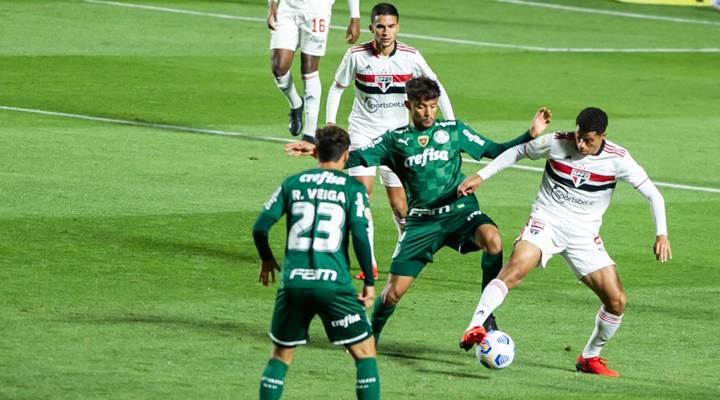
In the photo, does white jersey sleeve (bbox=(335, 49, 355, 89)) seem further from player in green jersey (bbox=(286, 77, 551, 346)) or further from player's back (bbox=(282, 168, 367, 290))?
player's back (bbox=(282, 168, 367, 290))

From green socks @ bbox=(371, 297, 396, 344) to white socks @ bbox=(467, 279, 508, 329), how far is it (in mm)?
621

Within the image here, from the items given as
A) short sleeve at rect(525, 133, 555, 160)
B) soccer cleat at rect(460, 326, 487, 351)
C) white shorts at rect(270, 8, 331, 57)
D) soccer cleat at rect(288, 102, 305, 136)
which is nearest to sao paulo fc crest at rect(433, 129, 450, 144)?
short sleeve at rect(525, 133, 555, 160)

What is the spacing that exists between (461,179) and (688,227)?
5.62m

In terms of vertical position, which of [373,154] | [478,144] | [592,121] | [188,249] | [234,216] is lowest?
[234,216]

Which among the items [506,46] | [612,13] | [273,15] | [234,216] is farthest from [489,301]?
[612,13]

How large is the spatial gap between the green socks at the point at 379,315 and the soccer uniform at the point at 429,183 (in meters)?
0.27

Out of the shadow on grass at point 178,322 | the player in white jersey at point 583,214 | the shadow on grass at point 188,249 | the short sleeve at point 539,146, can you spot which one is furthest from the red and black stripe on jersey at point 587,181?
the shadow on grass at point 188,249

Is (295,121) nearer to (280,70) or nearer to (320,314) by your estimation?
(280,70)

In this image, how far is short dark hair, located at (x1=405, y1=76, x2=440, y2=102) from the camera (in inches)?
457

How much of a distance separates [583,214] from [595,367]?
1.08 metres

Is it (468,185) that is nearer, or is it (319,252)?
(319,252)

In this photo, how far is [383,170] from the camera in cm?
1430

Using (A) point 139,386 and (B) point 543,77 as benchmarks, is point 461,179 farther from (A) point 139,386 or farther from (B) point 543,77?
(B) point 543,77

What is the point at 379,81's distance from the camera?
48.0ft
